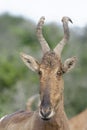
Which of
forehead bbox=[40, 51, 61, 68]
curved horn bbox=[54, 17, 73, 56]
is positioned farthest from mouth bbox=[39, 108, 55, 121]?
curved horn bbox=[54, 17, 73, 56]

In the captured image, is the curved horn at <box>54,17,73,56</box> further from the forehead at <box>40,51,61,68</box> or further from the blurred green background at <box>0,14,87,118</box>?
the blurred green background at <box>0,14,87,118</box>

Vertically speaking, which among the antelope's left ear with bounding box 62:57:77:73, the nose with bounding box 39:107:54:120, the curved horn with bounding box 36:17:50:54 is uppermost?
the curved horn with bounding box 36:17:50:54

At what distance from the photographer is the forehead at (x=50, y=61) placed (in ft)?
40.2

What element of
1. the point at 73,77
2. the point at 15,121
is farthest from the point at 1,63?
the point at 15,121

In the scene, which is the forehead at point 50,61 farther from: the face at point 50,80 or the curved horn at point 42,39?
the curved horn at point 42,39

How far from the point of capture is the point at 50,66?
40.1ft

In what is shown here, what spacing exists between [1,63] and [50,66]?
32038 mm

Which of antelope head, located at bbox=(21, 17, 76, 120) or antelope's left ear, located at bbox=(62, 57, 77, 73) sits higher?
antelope head, located at bbox=(21, 17, 76, 120)

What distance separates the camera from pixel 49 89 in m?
12.0

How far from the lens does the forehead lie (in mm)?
12242

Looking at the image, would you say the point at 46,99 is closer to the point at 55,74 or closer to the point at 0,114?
the point at 55,74

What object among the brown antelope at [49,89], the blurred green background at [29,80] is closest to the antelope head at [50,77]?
the brown antelope at [49,89]

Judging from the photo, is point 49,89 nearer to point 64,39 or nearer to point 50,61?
point 50,61

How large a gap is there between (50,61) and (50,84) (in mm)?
436
